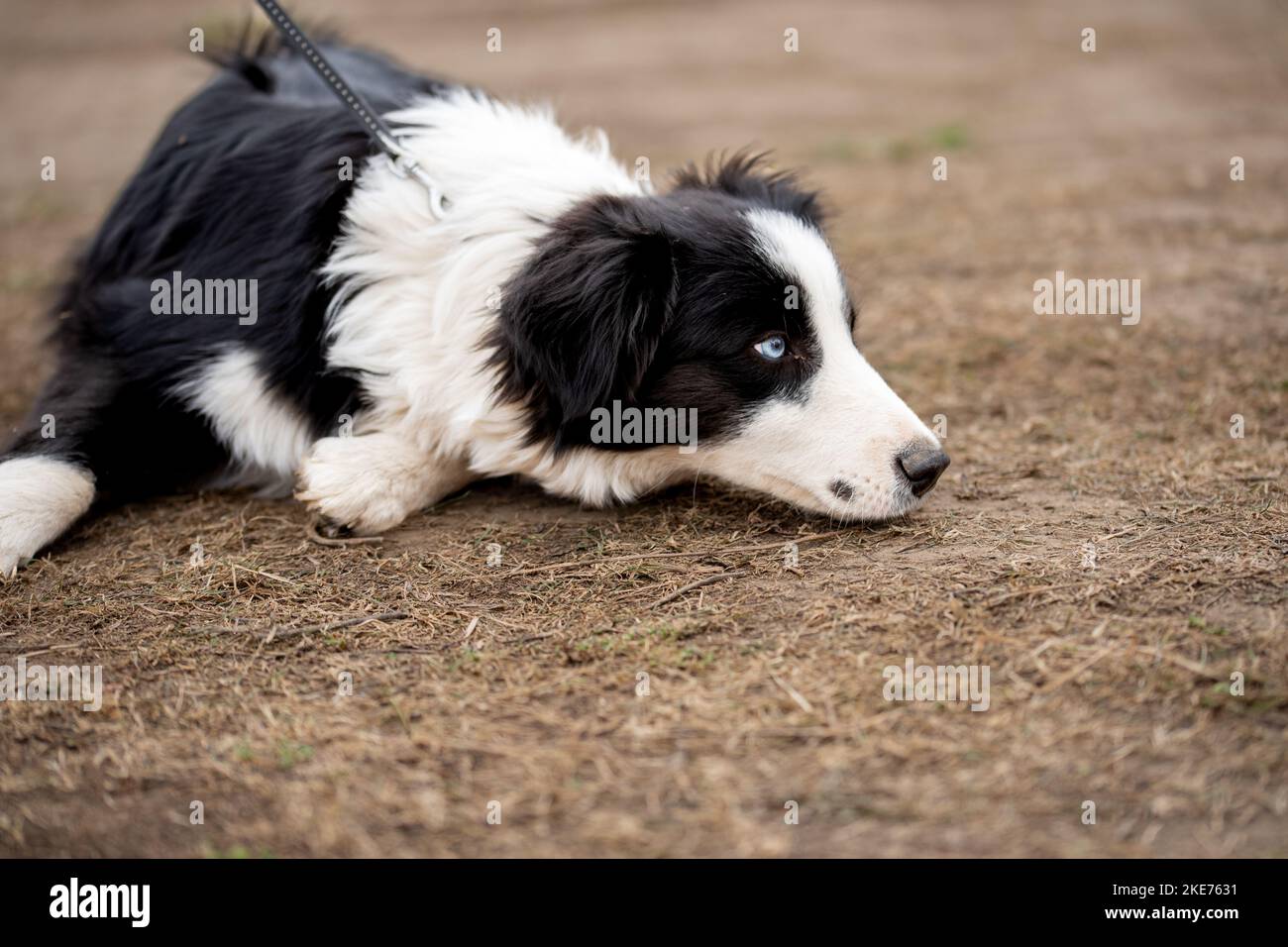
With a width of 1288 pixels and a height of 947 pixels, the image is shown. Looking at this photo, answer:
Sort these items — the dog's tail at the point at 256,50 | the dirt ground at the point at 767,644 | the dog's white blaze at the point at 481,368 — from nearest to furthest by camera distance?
the dirt ground at the point at 767,644, the dog's white blaze at the point at 481,368, the dog's tail at the point at 256,50

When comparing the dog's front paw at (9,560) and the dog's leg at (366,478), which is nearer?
the dog's front paw at (9,560)

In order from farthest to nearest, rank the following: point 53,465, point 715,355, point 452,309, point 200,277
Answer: point 200,277 < point 53,465 < point 452,309 < point 715,355

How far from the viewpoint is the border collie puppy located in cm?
344

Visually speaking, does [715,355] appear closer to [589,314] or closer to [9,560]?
[589,314]

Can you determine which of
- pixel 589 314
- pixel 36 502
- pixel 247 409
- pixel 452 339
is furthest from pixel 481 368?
pixel 36 502

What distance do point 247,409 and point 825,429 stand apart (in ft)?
6.38

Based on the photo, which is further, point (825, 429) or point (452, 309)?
point (452, 309)

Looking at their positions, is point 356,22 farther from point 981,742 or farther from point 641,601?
point 981,742

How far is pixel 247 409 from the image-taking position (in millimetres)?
3850

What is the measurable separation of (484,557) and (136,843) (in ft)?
4.62

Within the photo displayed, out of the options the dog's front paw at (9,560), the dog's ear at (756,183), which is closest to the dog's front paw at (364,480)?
the dog's front paw at (9,560)

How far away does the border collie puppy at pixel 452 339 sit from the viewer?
3.44 m

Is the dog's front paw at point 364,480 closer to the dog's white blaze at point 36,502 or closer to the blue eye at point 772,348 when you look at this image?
the dog's white blaze at point 36,502
